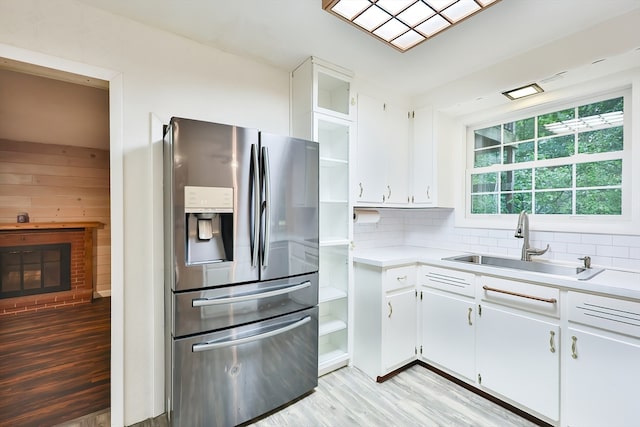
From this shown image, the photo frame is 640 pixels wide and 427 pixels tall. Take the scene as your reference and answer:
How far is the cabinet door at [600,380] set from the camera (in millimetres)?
1436

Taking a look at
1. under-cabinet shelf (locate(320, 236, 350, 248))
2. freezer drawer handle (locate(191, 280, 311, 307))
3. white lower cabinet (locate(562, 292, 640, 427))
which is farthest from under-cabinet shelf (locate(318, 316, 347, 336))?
white lower cabinet (locate(562, 292, 640, 427))

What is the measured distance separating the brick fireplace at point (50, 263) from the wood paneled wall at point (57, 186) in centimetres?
22

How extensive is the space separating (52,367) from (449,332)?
335 centimetres

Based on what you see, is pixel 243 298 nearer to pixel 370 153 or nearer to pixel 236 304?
pixel 236 304

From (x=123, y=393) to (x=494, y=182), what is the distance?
3314mm

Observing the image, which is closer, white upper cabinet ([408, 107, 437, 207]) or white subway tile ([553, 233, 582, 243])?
white subway tile ([553, 233, 582, 243])

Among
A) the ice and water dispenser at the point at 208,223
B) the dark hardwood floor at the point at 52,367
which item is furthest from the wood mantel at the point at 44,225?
the ice and water dispenser at the point at 208,223

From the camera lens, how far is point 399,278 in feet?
7.52

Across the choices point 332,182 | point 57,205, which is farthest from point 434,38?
point 57,205

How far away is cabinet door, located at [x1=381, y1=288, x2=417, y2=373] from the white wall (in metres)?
1.59

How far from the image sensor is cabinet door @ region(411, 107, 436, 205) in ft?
8.96

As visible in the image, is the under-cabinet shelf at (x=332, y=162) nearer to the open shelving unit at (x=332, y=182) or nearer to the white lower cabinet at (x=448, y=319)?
the open shelving unit at (x=332, y=182)

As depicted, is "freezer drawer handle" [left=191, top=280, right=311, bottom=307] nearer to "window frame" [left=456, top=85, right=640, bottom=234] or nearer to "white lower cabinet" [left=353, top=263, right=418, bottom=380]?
"white lower cabinet" [left=353, top=263, right=418, bottom=380]

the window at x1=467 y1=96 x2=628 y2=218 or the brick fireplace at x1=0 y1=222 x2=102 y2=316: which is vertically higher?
the window at x1=467 y1=96 x2=628 y2=218
